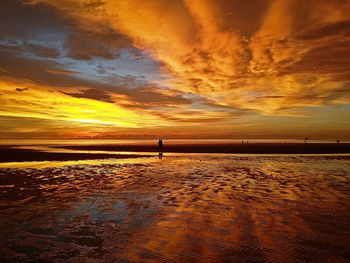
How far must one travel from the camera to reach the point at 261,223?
7594 millimetres

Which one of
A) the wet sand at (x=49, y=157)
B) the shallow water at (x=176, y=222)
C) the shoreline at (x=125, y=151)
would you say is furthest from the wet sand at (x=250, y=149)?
the shallow water at (x=176, y=222)

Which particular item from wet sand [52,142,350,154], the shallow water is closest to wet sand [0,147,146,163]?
wet sand [52,142,350,154]

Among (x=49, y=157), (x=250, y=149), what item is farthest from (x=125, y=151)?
(x=250, y=149)

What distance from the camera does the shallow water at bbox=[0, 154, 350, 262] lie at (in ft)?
18.5

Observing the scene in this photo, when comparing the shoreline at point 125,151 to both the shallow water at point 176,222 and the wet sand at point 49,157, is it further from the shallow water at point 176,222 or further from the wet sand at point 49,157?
the shallow water at point 176,222

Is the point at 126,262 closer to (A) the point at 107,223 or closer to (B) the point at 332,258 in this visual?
(A) the point at 107,223

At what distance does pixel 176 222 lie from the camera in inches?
307

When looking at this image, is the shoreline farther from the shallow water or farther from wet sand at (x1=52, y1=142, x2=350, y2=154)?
the shallow water

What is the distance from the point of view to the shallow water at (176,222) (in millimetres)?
5633

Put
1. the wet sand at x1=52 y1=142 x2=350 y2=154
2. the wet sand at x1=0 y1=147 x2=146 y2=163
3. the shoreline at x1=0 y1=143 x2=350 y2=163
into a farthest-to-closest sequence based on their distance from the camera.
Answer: the wet sand at x1=52 y1=142 x2=350 y2=154
the shoreline at x1=0 y1=143 x2=350 y2=163
the wet sand at x1=0 y1=147 x2=146 y2=163

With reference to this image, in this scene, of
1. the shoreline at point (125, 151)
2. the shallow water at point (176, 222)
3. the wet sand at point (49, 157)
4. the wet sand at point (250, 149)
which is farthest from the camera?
the wet sand at point (250, 149)

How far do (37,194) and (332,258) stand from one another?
1210 centimetres

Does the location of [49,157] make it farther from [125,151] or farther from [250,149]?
[250,149]

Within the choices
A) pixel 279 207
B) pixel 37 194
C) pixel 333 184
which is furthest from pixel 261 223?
pixel 37 194
